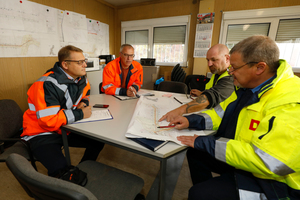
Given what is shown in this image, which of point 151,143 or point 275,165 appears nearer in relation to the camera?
point 275,165

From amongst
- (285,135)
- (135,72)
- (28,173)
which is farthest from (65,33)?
(285,135)

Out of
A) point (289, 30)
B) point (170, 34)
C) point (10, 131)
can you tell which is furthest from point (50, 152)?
point (289, 30)

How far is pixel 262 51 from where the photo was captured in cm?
82

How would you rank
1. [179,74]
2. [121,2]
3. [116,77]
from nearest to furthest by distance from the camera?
[116,77] → [179,74] → [121,2]

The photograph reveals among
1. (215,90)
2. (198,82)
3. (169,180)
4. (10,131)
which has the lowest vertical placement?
(169,180)

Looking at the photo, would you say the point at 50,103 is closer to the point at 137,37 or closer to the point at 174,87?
the point at 174,87

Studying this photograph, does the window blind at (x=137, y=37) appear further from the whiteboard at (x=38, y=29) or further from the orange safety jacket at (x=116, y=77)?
the orange safety jacket at (x=116, y=77)

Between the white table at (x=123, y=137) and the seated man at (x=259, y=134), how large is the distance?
0.16 m

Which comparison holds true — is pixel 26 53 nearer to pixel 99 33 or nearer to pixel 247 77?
pixel 99 33

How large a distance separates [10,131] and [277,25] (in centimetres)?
476

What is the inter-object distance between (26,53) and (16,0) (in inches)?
33.9

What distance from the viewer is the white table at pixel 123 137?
829 mm

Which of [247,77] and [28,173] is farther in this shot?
[247,77]

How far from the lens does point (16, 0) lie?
8.46 ft
